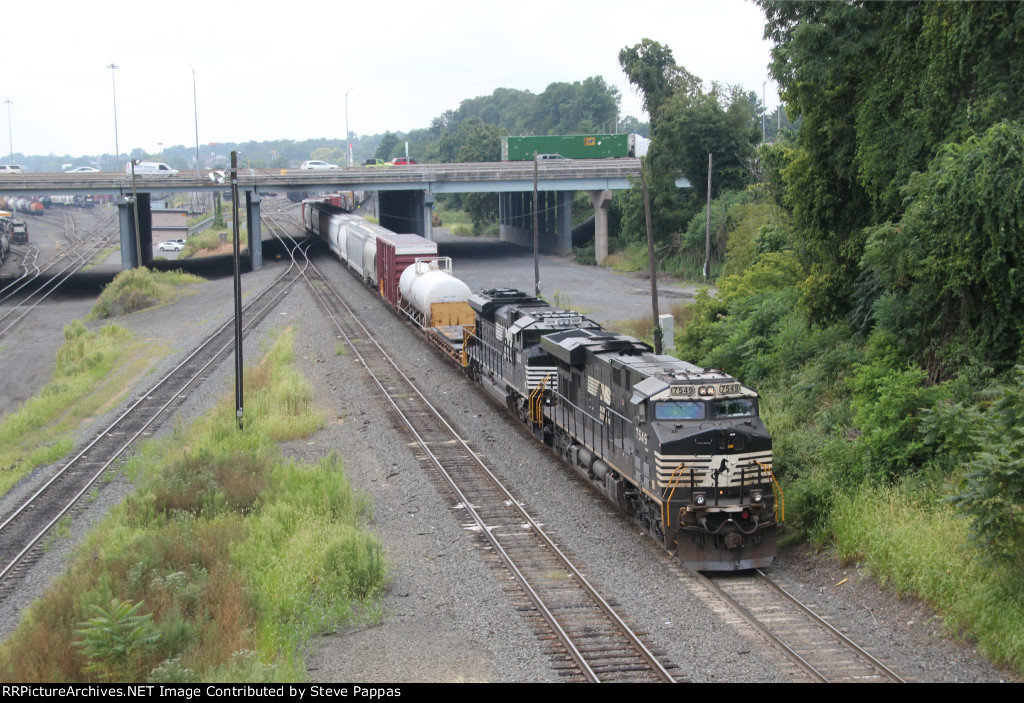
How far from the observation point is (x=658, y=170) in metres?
63.5

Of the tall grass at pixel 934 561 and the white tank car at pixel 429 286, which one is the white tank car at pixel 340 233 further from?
the tall grass at pixel 934 561

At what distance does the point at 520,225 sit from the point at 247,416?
202ft

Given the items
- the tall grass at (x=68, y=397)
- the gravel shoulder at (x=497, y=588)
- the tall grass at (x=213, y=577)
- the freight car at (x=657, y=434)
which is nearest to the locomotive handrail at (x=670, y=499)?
the freight car at (x=657, y=434)

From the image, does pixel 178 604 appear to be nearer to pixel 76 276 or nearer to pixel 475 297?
pixel 475 297

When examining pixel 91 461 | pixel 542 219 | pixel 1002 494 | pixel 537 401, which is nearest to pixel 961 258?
pixel 1002 494

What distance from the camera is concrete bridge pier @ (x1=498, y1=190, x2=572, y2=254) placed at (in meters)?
78.4

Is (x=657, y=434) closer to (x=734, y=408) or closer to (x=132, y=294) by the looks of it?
(x=734, y=408)

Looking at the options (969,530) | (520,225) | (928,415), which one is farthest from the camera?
(520,225)

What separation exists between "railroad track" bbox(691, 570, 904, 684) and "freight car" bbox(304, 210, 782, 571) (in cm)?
48

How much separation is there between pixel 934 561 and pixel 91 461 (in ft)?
69.5

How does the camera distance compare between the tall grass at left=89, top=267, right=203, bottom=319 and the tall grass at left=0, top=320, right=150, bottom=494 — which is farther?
the tall grass at left=89, top=267, right=203, bottom=319

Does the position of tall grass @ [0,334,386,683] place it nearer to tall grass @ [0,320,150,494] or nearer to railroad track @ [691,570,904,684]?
tall grass @ [0,320,150,494]

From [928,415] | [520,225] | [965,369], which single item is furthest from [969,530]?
[520,225]

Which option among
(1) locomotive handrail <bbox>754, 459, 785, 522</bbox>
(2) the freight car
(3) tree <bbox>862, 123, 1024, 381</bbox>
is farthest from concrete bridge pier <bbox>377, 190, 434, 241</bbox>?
(1) locomotive handrail <bbox>754, 459, 785, 522</bbox>
